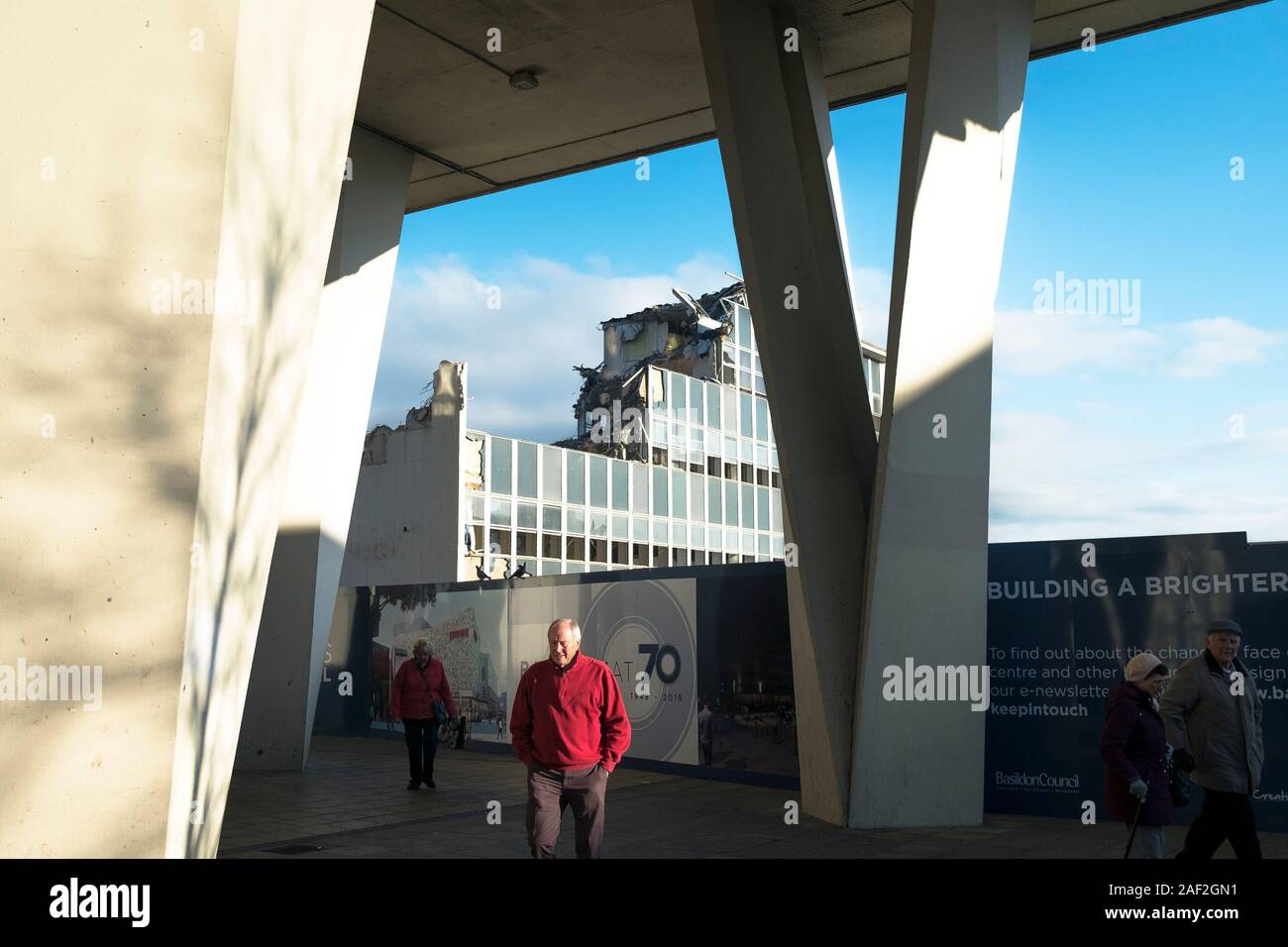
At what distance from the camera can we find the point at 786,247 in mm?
12812

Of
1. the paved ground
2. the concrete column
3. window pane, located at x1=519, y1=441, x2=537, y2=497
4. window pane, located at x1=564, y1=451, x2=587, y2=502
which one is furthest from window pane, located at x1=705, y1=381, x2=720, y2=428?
the concrete column

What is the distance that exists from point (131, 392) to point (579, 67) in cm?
1189

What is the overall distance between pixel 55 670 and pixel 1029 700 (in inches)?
390

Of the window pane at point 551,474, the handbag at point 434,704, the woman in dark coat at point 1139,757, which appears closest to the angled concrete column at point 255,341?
the woman in dark coat at point 1139,757

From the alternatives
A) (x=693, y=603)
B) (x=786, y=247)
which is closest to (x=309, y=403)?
(x=693, y=603)

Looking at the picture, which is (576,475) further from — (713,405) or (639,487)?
(713,405)

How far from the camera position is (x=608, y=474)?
41.3 metres

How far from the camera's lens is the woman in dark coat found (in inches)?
265

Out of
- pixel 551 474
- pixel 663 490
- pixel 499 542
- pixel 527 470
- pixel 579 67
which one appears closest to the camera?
pixel 579 67

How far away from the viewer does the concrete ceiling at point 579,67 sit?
565 inches

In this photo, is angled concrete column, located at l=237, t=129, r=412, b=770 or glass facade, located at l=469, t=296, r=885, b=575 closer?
angled concrete column, located at l=237, t=129, r=412, b=770

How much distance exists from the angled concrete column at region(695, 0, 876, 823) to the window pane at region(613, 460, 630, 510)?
28207 millimetres

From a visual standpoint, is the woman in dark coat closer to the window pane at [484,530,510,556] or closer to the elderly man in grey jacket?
the elderly man in grey jacket

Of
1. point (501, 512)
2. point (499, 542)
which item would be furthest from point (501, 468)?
point (499, 542)
